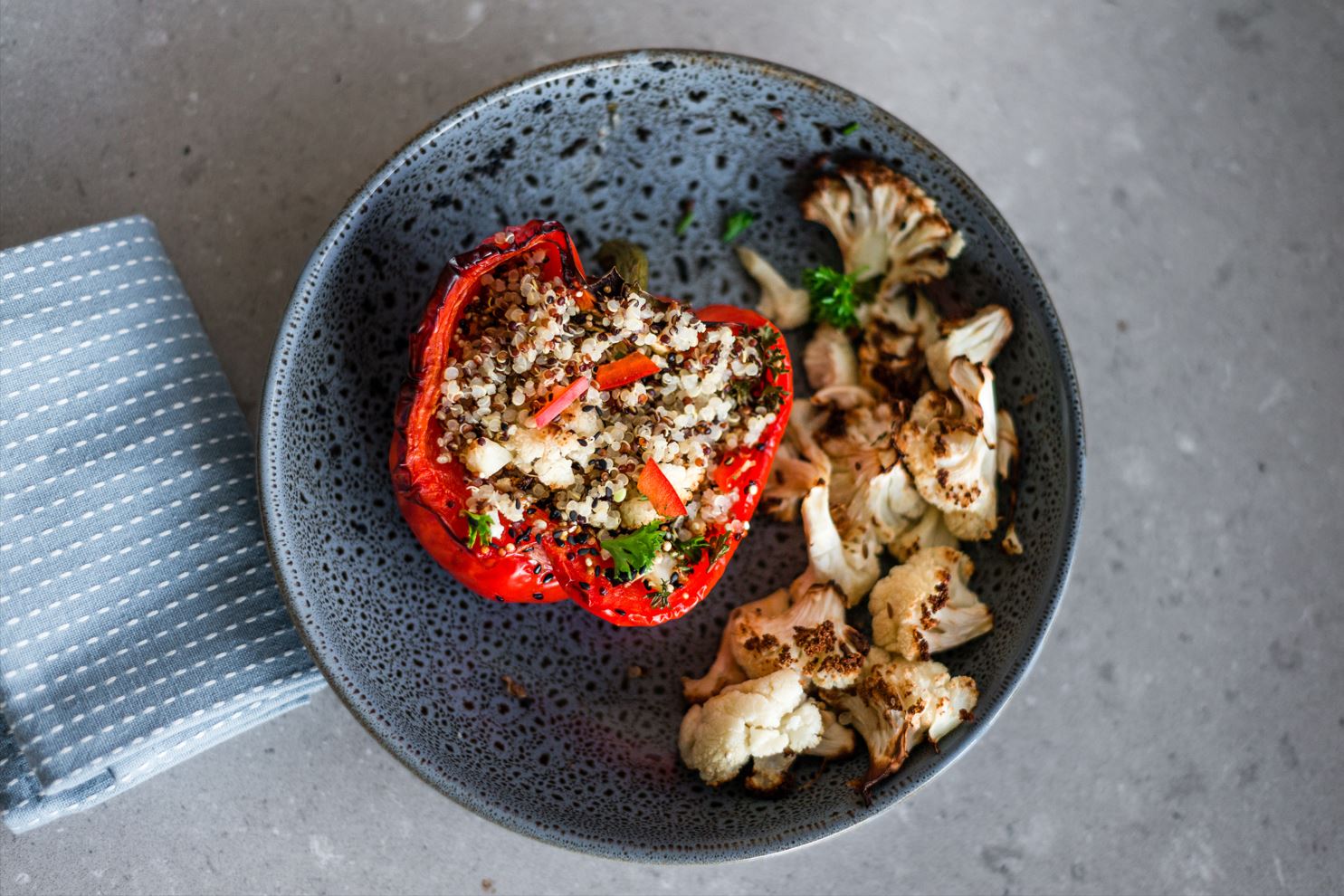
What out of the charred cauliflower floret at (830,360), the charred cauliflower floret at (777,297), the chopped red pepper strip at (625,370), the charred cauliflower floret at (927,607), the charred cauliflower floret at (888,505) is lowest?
the charred cauliflower floret at (927,607)

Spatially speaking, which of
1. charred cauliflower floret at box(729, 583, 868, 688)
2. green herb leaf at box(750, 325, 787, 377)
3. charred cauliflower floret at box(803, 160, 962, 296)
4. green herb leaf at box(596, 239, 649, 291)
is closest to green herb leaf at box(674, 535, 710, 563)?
charred cauliflower floret at box(729, 583, 868, 688)

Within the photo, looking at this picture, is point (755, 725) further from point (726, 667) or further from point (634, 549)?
point (634, 549)

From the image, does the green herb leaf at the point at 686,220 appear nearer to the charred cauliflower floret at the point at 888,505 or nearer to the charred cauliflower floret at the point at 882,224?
the charred cauliflower floret at the point at 882,224

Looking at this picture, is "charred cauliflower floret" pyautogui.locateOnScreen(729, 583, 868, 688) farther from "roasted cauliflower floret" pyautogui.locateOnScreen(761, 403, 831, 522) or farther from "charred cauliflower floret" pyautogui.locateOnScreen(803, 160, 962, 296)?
"charred cauliflower floret" pyautogui.locateOnScreen(803, 160, 962, 296)

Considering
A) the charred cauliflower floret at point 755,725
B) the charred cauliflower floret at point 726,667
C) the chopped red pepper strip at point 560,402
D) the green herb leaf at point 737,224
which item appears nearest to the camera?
the chopped red pepper strip at point 560,402

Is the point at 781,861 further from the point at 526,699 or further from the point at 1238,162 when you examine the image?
the point at 1238,162

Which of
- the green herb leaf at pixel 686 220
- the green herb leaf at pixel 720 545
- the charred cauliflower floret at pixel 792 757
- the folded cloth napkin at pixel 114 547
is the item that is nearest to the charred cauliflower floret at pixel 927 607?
the charred cauliflower floret at pixel 792 757

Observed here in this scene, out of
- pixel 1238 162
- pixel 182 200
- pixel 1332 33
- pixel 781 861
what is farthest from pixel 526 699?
pixel 1332 33
